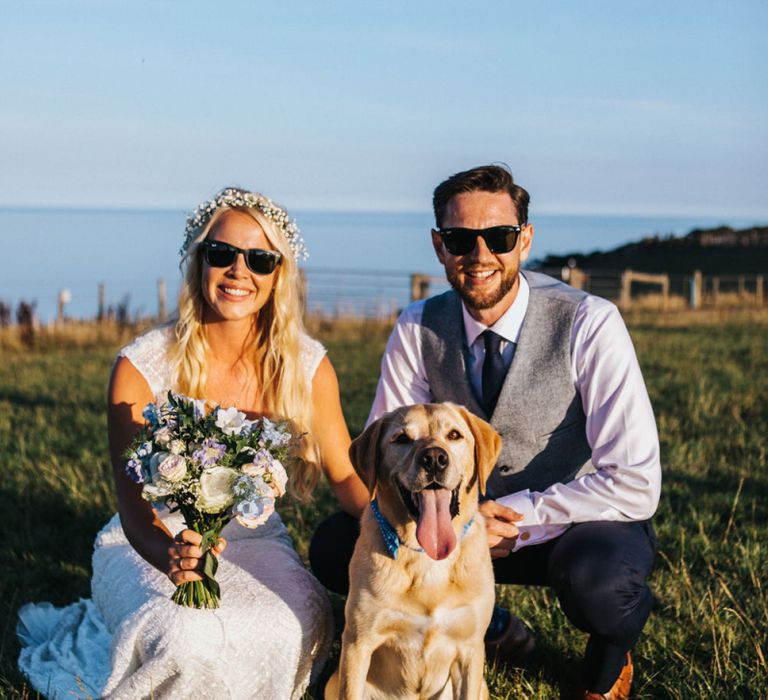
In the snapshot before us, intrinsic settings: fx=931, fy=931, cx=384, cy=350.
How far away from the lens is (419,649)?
126 inches

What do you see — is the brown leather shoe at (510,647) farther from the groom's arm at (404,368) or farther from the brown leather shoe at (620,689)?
the groom's arm at (404,368)

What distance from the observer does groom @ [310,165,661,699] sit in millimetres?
3549

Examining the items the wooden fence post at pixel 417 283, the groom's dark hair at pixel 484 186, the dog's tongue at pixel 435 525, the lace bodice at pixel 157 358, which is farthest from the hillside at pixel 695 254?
the dog's tongue at pixel 435 525

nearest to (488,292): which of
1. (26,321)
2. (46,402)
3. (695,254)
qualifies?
(46,402)

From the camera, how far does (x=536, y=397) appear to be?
12.6ft

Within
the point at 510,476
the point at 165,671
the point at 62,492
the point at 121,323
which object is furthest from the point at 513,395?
the point at 121,323

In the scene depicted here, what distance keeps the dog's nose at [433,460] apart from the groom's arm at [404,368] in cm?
110

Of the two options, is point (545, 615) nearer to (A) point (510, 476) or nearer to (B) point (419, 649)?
(A) point (510, 476)

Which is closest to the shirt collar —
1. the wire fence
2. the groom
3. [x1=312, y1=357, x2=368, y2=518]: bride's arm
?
the groom

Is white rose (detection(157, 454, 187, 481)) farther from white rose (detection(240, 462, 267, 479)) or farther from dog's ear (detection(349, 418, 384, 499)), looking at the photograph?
dog's ear (detection(349, 418, 384, 499))

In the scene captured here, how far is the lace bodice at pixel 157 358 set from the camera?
405 centimetres

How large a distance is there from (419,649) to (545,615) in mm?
1216

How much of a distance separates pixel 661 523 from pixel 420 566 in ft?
9.01

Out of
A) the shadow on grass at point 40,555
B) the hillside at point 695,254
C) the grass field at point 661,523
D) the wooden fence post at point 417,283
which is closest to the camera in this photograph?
the grass field at point 661,523
